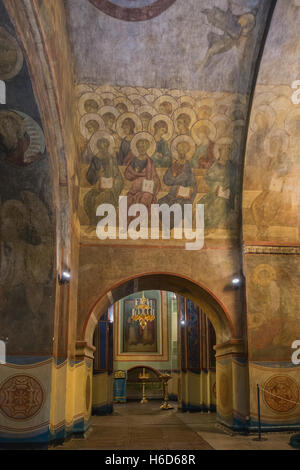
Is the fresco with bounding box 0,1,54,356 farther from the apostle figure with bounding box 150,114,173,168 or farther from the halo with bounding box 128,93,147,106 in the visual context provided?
the apostle figure with bounding box 150,114,173,168

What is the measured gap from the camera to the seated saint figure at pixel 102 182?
439 inches

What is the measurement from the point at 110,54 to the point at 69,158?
2405mm

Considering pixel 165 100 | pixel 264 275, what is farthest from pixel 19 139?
pixel 264 275

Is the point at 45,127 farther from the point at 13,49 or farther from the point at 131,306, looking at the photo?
the point at 131,306

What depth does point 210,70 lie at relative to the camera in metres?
10.1

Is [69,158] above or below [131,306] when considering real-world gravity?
above

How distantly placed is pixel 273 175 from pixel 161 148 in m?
2.85

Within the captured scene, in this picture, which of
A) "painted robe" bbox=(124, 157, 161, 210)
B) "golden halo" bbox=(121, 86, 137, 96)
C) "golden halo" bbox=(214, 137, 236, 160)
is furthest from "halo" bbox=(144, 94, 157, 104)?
"golden halo" bbox=(214, 137, 236, 160)

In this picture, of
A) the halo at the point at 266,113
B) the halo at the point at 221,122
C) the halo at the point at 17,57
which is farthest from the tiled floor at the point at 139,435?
the halo at the point at 266,113

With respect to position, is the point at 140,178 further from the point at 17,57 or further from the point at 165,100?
the point at 17,57

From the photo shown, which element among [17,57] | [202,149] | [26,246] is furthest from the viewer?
[202,149]

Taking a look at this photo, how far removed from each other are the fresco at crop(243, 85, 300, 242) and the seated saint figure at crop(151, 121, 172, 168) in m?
1.95

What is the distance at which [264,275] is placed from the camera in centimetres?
1129

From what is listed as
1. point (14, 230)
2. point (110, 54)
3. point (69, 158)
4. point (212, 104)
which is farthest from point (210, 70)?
point (14, 230)
